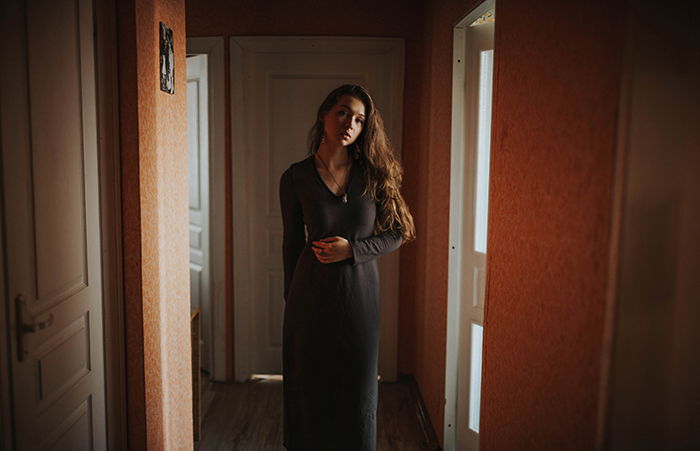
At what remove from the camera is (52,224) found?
1289 mm

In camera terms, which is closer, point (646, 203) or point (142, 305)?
point (646, 203)

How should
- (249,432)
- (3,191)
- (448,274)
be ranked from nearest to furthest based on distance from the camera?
(3,191) → (448,274) → (249,432)

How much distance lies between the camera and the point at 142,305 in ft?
5.39

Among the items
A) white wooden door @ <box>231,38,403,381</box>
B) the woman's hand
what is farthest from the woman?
white wooden door @ <box>231,38,403,381</box>

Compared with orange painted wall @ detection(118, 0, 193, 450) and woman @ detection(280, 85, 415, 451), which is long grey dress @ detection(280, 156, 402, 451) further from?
orange painted wall @ detection(118, 0, 193, 450)

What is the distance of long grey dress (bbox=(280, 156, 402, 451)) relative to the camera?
1.92m

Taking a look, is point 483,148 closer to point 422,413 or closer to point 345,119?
point 345,119

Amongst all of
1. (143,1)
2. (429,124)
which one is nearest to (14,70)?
(143,1)

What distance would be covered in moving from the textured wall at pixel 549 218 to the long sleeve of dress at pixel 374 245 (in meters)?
0.48

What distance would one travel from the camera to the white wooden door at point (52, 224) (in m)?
1.15

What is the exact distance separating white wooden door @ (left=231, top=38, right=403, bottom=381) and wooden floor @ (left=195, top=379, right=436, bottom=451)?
169 mm

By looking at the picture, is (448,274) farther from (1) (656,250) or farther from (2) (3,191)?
(2) (3,191)

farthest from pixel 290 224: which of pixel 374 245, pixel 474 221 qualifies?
pixel 474 221

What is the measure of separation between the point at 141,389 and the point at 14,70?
3.34 feet
